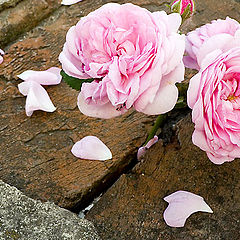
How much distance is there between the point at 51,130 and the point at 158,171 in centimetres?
27

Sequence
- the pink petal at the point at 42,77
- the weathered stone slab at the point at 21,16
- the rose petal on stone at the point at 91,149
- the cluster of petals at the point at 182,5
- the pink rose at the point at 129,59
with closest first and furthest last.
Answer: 1. the pink rose at the point at 129,59
2. the cluster of petals at the point at 182,5
3. the rose petal on stone at the point at 91,149
4. the pink petal at the point at 42,77
5. the weathered stone slab at the point at 21,16

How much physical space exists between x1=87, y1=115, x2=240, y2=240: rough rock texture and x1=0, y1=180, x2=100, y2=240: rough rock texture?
6 cm

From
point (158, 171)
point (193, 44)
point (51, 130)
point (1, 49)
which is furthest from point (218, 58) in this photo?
point (1, 49)

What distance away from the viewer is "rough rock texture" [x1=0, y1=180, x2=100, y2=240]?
813 millimetres

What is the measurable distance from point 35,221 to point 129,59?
0.34m

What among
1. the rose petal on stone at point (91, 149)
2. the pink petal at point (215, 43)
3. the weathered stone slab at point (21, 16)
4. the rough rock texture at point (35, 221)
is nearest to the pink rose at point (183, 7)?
the pink petal at point (215, 43)

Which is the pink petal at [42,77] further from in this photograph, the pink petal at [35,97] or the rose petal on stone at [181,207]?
the rose petal on stone at [181,207]

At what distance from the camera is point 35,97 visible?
1.08m

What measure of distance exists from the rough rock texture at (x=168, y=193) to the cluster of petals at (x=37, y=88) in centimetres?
28

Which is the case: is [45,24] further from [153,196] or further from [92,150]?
[153,196]

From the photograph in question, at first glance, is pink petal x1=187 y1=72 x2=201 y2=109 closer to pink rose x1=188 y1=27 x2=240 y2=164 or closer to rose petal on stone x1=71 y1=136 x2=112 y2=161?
pink rose x1=188 y1=27 x2=240 y2=164

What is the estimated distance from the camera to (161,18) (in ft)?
2.56

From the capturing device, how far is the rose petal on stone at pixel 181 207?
0.88 m

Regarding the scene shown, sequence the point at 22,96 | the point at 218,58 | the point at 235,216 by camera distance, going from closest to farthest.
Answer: the point at 218,58 < the point at 235,216 < the point at 22,96
